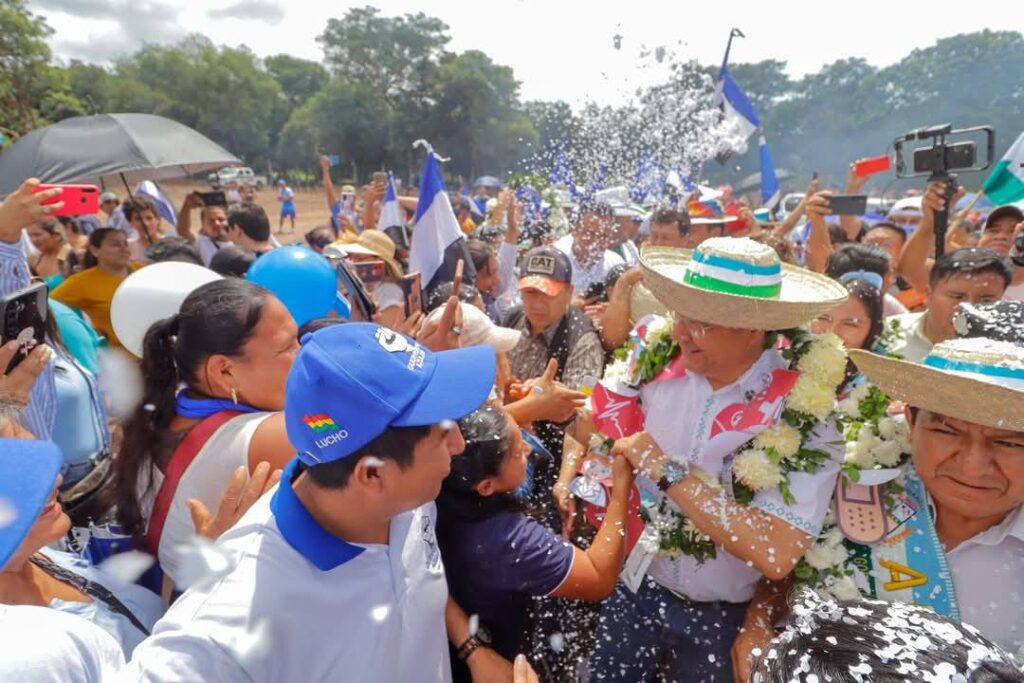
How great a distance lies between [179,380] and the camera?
6.54ft

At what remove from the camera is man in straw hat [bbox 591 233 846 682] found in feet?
6.14

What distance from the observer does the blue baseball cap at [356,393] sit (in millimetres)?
1313

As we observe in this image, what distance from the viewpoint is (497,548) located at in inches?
70.6

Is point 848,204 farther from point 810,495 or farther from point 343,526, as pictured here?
point 343,526

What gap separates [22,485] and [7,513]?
7 centimetres

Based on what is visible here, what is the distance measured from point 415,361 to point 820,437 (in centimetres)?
138

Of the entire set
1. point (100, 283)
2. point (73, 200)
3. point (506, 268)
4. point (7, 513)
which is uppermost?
point (73, 200)

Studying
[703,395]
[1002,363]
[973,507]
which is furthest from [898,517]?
[703,395]

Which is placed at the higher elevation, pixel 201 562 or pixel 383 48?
pixel 383 48

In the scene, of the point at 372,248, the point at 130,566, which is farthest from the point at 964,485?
the point at 372,248

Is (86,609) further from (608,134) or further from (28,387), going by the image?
(608,134)

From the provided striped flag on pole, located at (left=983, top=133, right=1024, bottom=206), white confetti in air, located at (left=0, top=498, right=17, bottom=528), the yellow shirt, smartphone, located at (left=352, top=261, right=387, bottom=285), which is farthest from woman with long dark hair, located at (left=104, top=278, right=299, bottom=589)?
striped flag on pole, located at (left=983, top=133, right=1024, bottom=206)

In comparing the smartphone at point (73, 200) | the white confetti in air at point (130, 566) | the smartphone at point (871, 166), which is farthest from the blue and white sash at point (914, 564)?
the smartphone at point (871, 166)

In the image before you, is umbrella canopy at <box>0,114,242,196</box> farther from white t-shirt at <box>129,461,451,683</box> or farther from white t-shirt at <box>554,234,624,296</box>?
white t-shirt at <box>129,461,451,683</box>
